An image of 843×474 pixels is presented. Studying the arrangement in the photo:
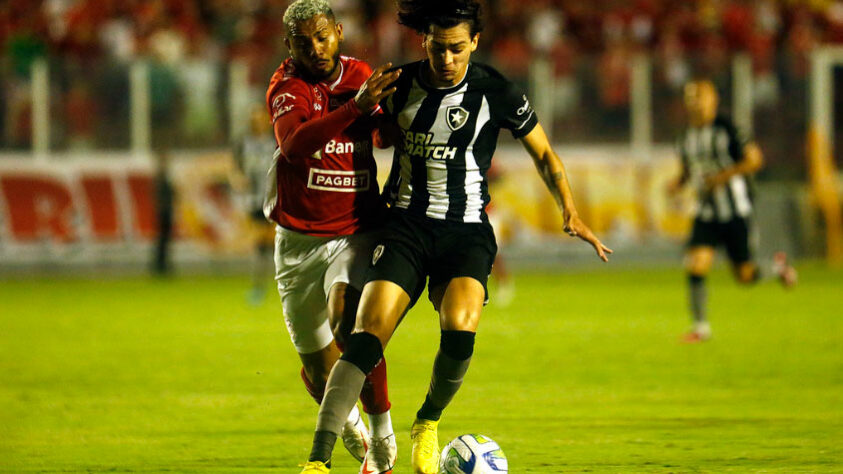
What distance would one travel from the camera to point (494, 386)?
883 cm

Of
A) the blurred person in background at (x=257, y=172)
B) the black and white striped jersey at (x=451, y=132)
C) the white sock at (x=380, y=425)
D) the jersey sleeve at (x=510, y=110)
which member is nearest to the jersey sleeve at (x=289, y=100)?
the black and white striped jersey at (x=451, y=132)

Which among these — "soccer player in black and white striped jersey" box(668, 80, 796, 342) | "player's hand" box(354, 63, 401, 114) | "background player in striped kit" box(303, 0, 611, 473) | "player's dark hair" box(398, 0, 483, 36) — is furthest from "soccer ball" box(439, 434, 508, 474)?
"soccer player in black and white striped jersey" box(668, 80, 796, 342)

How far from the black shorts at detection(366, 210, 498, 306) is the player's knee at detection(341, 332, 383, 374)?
0.29 meters

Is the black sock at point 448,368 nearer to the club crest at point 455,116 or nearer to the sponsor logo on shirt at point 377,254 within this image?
the sponsor logo on shirt at point 377,254

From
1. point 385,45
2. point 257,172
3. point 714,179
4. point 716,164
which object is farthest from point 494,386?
point 385,45

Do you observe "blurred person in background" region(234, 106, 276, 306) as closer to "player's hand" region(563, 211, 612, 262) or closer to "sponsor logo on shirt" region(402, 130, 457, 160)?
"sponsor logo on shirt" region(402, 130, 457, 160)

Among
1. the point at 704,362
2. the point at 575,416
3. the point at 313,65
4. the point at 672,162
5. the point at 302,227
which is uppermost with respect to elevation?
the point at 313,65

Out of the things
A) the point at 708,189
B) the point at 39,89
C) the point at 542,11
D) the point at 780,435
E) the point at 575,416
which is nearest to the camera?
the point at 780,435

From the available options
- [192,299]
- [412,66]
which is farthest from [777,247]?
[412,66]

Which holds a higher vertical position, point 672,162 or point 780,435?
point 780,435

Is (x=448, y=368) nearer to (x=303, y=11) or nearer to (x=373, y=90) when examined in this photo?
(x=373, y=90)

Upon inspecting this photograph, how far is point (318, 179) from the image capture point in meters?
5.91

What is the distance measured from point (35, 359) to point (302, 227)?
5265 mm

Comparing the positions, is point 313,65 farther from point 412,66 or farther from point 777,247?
point 777,247
